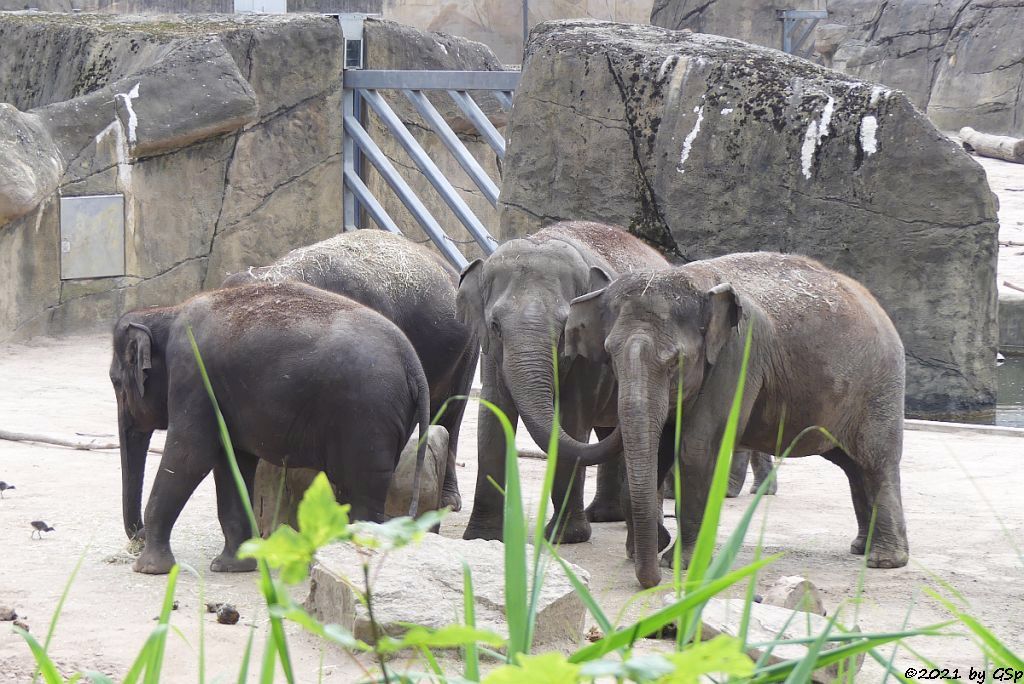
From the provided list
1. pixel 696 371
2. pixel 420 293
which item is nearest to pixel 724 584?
pixel 696 371

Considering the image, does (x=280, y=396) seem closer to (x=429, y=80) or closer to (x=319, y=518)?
(x=319, y=518)

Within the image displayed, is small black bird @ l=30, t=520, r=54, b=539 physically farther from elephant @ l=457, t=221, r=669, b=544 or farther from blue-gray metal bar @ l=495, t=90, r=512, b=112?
blue-gray metal bar @ l=495, t=90, r=512, b=112

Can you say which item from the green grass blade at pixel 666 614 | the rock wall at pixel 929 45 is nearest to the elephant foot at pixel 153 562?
the green grass blade at pixel 666 614

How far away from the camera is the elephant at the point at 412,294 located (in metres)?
5.25

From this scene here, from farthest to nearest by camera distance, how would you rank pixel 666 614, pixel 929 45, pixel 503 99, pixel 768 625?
pixel 929 45, pixel 503 99, pixel 768 625, pixel 666 614

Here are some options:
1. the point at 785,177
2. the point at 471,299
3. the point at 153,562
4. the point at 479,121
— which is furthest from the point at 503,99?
the point at 153,562

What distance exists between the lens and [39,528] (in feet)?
14.0

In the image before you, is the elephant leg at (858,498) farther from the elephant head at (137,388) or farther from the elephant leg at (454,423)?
the elephant head at (137,388)

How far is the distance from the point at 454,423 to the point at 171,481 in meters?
1.65

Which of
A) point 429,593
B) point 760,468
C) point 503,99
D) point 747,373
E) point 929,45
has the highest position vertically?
point 929,45

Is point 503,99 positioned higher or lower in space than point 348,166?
higher

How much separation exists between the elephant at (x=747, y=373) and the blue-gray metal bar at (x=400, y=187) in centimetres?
536

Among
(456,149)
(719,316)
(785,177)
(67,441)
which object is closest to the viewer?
(719,316)

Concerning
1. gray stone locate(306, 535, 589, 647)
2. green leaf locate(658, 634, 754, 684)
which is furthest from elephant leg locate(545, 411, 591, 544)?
green leaf locate(658, 634, 754, 684)
